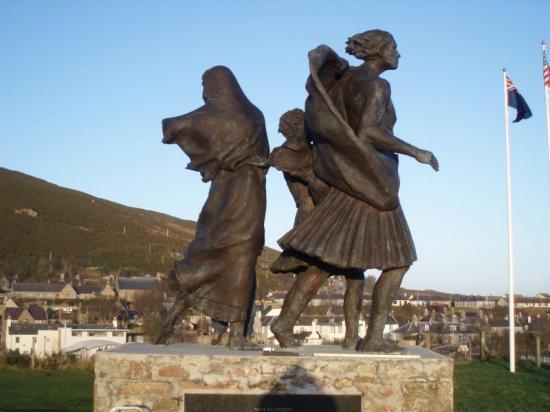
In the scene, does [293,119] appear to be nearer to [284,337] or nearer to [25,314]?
[284,337]

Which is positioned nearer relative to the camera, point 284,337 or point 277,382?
point 277,382

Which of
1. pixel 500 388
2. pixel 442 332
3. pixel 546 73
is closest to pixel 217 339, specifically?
pixel 500 388

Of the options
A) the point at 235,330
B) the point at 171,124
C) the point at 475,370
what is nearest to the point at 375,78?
the point at 171,124

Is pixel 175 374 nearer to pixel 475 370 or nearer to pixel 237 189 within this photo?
pixel 237 189

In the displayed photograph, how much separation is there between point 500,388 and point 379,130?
51.9 feet

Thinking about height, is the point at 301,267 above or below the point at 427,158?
below

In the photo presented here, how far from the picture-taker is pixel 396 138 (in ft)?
23.4

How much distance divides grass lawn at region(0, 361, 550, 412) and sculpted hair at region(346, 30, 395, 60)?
1247 centimetres

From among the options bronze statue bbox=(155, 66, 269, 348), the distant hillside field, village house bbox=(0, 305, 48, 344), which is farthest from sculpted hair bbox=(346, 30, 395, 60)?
the distant hillside field

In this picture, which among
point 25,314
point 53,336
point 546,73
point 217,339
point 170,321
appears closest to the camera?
point 170,321

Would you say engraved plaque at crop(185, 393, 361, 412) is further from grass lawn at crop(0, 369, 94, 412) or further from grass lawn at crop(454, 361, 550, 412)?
grass lawn at crop(0, 369, 94, 412)

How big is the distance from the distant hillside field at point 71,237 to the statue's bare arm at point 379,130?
79.6 metres

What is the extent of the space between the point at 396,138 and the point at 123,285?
80465 millimetres

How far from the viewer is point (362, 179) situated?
718 cm
